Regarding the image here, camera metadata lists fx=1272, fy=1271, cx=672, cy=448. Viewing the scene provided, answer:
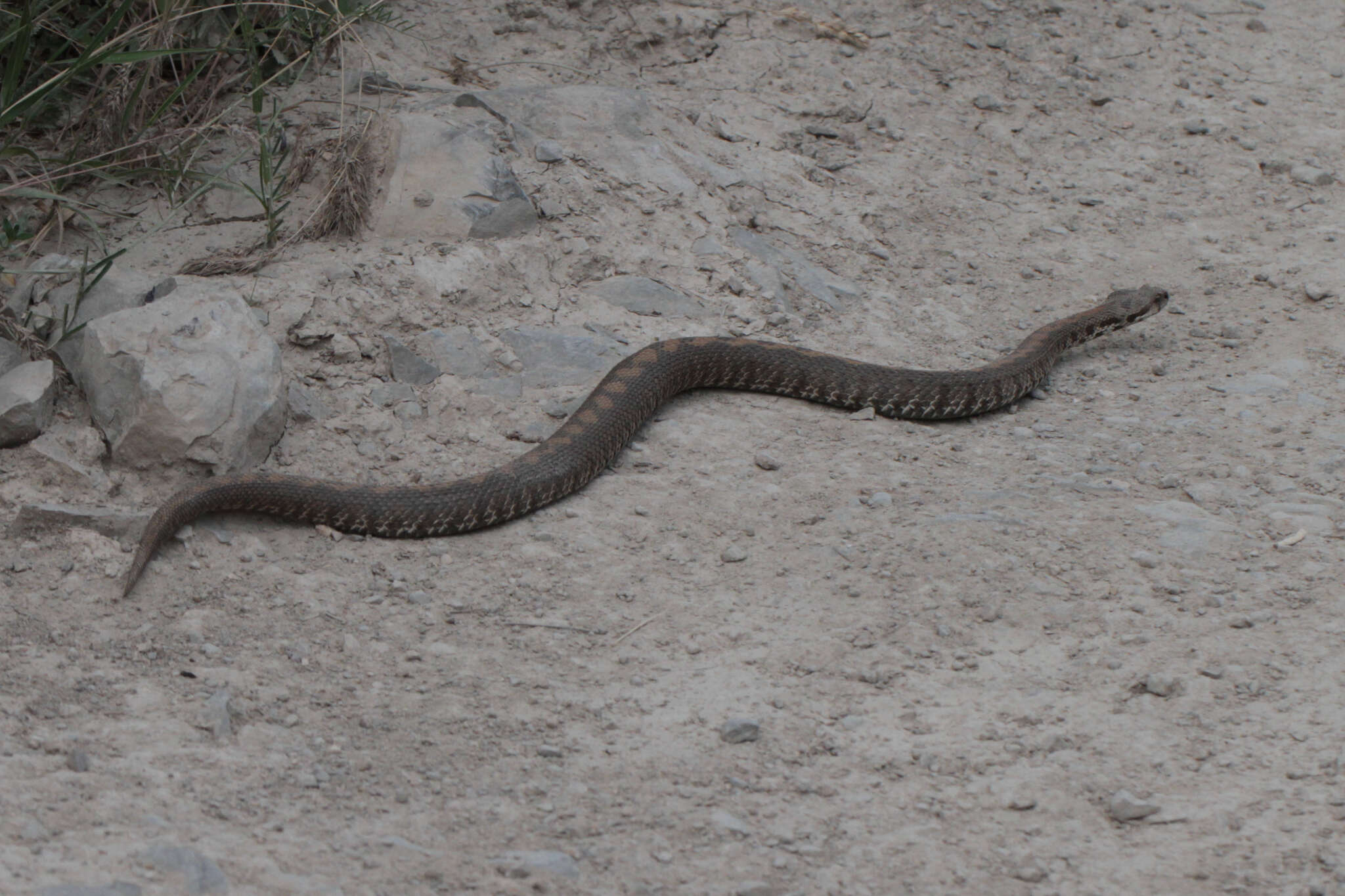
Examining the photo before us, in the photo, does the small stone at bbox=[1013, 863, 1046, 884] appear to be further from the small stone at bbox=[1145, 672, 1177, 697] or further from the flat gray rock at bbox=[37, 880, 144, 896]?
the flat gray rock at bbox=[37, 880, 144, 896]

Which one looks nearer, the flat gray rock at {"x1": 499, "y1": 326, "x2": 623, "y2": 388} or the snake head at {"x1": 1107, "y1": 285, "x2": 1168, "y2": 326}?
the flat gray rock at {"x1": 499, "y1": 326, "x2": 623, "y2": 388}

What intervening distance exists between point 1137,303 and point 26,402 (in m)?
8.52

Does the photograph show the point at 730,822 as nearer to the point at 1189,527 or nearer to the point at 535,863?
the point at 535,863

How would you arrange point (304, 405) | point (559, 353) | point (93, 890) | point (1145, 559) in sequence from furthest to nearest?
point (559, 353), point (304, 405), point (1145, 559), point (93, 890)

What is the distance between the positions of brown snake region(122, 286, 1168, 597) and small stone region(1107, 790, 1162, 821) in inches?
155

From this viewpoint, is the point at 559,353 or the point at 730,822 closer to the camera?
the point at 730,822

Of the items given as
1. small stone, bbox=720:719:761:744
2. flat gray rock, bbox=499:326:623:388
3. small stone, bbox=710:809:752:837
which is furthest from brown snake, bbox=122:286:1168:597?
small stone, bbox=710:809:752:837

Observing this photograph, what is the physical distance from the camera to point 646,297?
1032 centimetres

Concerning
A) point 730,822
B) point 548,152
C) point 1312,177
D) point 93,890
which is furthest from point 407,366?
point 1312,177

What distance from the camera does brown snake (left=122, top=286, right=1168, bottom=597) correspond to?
24.5 ft

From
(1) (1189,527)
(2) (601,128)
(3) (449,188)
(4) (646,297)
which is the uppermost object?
(2) (601,128)

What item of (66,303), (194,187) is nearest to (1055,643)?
(66,303)

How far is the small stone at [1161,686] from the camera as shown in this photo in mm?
6121

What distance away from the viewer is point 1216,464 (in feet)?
28.0
